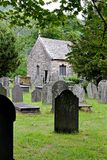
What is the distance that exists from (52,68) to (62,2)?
4203 centimetres

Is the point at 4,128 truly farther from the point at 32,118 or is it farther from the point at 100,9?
the point at 32,118

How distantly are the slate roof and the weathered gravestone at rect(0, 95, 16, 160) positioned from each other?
43.1m

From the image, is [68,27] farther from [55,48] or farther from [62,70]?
[55,48]

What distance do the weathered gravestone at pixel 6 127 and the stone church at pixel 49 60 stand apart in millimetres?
41746

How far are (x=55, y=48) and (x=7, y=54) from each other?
20347 mm

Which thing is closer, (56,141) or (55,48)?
(56,141)

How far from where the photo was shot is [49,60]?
160ft

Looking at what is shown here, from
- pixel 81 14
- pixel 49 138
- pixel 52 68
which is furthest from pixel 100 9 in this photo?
pixel 52 68

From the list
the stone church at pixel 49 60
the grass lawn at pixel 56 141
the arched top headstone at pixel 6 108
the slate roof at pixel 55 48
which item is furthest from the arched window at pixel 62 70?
the arched top headstone at pixel 6 108

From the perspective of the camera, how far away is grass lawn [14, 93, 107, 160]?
7.75 metres

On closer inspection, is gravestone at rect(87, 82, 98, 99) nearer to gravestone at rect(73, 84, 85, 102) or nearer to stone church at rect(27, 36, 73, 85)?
gravestone at rect(73, 84, 85, 102)

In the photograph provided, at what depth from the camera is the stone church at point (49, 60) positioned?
48.5 metres

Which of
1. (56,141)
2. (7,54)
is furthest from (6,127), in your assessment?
(7,54)

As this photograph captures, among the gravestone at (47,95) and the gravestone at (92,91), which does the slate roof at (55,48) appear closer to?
the gravestone at (92,91)
